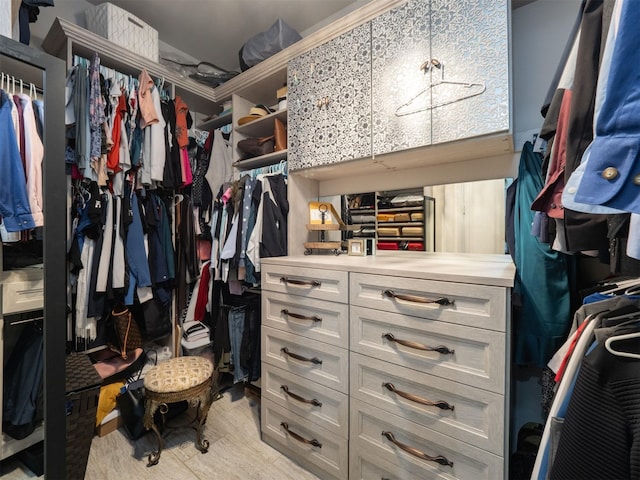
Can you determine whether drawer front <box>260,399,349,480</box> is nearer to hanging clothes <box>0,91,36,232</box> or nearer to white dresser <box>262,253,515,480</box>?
white dresser <box>262,253,515,480</box>

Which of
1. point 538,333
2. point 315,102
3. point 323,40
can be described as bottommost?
point 538,333

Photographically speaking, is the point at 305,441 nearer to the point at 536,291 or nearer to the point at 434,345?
the point at 434,345

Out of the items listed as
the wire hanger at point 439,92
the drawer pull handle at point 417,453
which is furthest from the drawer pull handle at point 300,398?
the wire hanger at point 439,92

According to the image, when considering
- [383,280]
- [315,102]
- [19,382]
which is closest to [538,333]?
[383,280]

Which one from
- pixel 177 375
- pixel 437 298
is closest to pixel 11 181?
pixel 177 375

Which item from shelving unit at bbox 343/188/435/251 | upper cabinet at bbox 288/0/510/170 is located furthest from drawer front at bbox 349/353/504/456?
upper cabinet at bbox 288/0/510/170

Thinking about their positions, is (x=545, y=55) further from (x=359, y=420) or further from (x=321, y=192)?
(x=359, y=420)

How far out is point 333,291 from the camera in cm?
126

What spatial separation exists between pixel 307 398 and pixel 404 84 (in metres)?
1.64

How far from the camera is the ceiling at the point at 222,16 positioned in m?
2.04

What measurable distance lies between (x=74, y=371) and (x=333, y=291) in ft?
4.51

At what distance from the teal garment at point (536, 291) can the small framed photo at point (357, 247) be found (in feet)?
2.57

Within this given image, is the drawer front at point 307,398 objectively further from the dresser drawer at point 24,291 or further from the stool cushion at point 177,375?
the dresser drawer at point 24,291

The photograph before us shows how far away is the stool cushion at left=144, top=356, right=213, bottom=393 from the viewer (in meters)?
1.43
